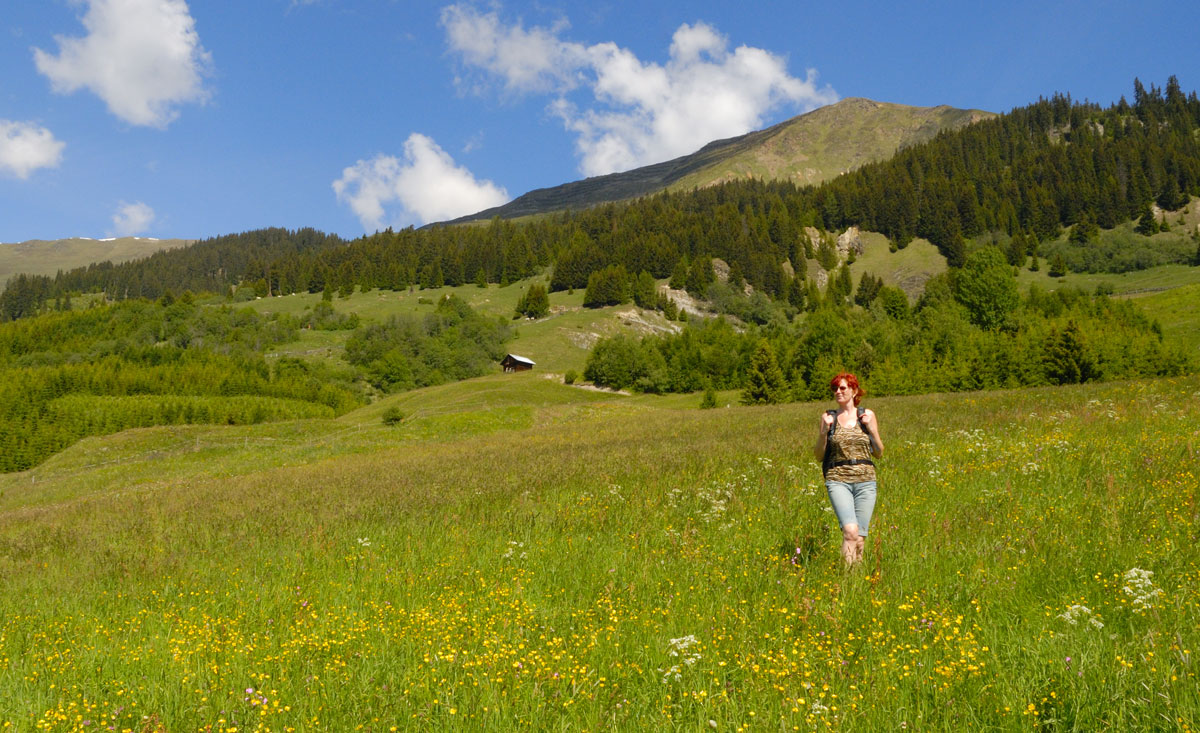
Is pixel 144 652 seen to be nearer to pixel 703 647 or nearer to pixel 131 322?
pixel 703 647

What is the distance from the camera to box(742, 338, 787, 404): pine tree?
67.9m

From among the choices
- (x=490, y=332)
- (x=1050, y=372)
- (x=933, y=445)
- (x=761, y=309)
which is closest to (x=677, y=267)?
(x=761, y=309)

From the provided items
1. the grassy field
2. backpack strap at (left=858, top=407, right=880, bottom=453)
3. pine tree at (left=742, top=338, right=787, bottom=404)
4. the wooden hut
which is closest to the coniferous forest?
pine tree at (left=742, top=338, right=787, bottom=404)

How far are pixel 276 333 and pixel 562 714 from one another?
175699 millimetres

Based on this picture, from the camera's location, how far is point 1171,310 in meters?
78.8

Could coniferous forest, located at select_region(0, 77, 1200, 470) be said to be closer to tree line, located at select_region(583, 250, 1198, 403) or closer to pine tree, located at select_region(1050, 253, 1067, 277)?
tree line, located at select_region(583, 250, 1198, 403)

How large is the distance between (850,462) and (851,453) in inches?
3.9

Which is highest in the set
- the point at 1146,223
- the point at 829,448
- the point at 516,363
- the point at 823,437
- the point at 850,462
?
the point at 1146,223

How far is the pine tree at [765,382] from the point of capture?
223 feet

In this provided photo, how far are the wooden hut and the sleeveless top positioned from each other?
382ft

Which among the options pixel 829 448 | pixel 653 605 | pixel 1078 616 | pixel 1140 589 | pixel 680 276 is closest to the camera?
pixel 1078 616

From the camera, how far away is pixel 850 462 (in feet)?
22.7

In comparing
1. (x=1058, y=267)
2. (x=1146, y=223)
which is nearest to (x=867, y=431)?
(x=1058, y=267)

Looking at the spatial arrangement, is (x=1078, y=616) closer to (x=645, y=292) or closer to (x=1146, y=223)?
(x=645, y=292)
